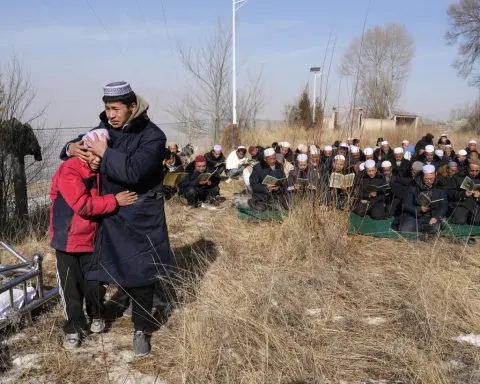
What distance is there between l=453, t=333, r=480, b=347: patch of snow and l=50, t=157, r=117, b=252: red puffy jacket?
2399mm

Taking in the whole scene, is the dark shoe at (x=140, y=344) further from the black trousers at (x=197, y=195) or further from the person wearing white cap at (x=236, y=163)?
the person wearing white cap at (x=236, y=163)

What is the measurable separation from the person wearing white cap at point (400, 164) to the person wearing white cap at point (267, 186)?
335 centimetres

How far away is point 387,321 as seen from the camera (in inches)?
131

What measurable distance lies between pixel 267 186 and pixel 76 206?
14.1ft

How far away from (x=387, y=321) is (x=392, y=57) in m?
3.32

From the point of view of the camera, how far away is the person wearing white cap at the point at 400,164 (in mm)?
9741

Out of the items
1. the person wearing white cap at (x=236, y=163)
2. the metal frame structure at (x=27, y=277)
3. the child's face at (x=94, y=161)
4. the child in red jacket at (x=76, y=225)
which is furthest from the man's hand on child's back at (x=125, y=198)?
the person wearing white cap at (x=236, y=163)

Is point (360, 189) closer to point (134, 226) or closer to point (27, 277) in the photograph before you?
point (134, 226)

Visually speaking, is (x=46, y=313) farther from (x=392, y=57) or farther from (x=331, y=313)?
(x=392, y=57)

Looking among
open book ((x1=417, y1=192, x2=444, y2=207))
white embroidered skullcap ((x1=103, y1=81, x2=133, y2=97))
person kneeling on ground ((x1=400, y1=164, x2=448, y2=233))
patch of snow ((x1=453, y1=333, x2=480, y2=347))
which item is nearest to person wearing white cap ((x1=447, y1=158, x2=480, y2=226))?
person kneeling on ground ((x1=400, y1=164, x2=448, y2=233))

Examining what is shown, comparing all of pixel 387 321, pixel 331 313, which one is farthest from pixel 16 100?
pixel 387 321

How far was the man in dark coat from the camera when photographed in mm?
2539

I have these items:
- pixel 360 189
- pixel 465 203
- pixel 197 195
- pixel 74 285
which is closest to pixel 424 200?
pixel 360 189

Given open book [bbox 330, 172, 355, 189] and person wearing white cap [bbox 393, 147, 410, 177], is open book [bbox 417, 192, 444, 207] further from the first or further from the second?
person wearing white cap [bbox 393, 147, 410, 177]
